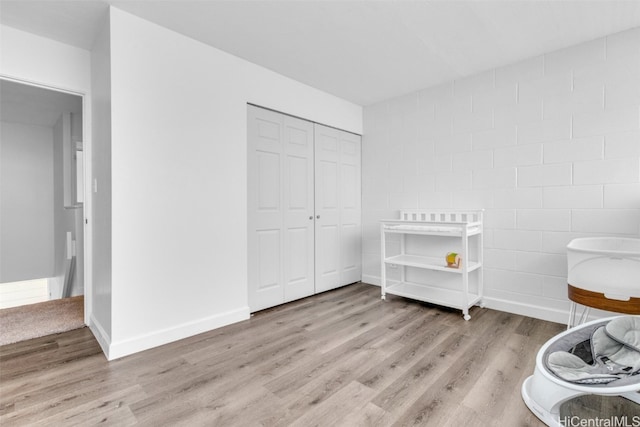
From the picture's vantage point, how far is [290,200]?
128 inches

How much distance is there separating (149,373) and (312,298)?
1814mm

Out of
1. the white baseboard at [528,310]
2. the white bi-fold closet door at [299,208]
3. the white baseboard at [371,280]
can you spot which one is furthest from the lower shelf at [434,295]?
the white bi-fold closet door at [299,208]

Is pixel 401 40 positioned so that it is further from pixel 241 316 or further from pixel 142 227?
pixel 241 316

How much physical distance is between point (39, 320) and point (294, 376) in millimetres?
2528

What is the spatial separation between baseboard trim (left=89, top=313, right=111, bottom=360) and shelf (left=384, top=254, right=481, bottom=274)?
2481mm

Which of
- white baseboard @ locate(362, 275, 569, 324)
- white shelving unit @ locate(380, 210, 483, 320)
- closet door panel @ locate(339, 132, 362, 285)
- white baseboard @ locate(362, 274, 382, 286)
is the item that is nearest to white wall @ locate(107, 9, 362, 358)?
closet door panel @ locate(339, 132, 362, 285)

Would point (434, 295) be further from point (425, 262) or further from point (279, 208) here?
point (279, 208)

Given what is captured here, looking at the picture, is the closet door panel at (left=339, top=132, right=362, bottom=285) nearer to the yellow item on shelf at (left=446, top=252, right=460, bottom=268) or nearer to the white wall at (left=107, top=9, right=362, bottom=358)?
the yellow item on shelf at (left=446, top=252, right=460, bottom=268)

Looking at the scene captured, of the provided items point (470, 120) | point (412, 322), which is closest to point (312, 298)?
point (412, 322)

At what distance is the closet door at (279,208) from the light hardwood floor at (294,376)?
0.49 m

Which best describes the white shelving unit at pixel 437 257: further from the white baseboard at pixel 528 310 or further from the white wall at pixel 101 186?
the white wall at pixel 101 186

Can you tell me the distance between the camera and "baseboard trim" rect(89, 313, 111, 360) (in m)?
2.13

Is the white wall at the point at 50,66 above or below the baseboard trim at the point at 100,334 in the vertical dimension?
above

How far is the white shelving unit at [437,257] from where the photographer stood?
9.52 ft
